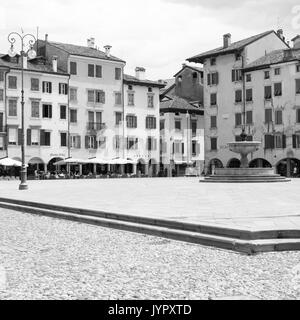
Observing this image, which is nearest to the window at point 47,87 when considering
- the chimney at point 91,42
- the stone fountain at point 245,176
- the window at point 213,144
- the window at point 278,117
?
the chimney at point 91,42

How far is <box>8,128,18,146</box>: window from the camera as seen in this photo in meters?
56.9

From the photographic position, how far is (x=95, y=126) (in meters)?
63.5

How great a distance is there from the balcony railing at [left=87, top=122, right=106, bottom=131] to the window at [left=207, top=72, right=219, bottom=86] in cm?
1324

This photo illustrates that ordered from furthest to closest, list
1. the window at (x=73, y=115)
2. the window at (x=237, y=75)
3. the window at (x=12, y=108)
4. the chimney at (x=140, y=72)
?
the chimney at (x=140, y=72) → the window at (x=237, y=75) → the window at (x=73, y=115) → the window at (x=12, y=108)

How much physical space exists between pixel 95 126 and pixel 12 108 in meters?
10.0

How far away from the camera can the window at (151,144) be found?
68.2 meters

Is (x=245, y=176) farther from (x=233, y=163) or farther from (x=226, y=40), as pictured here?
(x=226, y=40)

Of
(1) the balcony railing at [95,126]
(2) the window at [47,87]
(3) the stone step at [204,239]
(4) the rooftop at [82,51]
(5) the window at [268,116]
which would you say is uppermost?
(4) the rooftop at [82,51]

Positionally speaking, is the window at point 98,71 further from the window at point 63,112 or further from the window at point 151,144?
the window at point 151,144

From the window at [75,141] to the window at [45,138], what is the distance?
9.20 feet

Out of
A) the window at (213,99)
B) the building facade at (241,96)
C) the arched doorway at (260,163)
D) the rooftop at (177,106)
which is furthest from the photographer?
the rooftop at (177,106)

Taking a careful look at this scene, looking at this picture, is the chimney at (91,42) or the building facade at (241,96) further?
the chimney at (91,42)

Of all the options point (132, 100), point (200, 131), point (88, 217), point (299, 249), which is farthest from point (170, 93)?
point (299, 249)

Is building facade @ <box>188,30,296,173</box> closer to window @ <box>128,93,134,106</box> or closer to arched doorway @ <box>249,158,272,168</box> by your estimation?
arched doorway @ <box>249,158,272,168</box>
